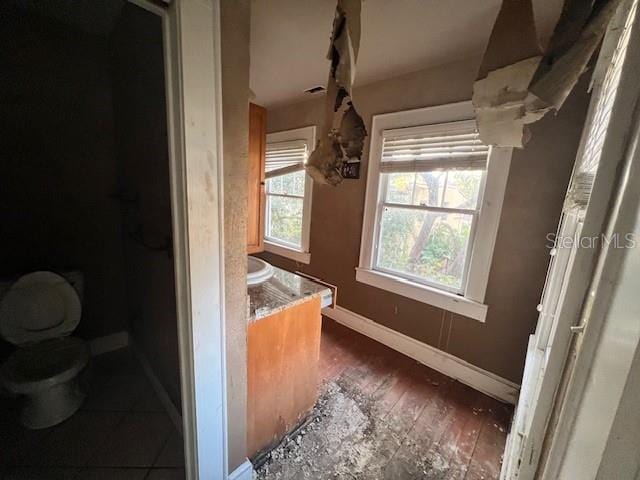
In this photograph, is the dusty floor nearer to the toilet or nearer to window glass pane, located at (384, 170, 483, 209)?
the toilet

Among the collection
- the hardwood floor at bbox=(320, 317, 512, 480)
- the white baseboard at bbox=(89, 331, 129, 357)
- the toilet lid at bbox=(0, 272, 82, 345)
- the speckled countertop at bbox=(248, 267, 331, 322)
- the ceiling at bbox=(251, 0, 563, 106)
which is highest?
the ceiling at bbox=(251, 0, 563, 106)

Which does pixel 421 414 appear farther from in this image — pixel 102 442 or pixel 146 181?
pixel 146 181

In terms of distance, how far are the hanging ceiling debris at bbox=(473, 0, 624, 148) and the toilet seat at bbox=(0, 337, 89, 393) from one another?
2.15 metres

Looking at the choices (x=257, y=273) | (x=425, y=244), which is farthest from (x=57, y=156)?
(x=425, y=244)

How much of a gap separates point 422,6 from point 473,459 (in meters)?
2.33

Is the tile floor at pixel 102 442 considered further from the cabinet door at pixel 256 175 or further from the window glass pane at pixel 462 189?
the window glass pane at pixel 462 189

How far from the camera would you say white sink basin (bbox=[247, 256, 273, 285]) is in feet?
4.26

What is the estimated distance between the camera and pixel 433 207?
1923 mm

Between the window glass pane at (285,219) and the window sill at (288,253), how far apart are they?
97 millimetres

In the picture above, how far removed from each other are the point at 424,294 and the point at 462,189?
84cm

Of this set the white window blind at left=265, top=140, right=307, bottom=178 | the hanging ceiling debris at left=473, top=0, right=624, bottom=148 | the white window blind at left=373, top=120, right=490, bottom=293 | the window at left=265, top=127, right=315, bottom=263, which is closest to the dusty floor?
the white window blind at left=373, top=120, right=490, bottom=293

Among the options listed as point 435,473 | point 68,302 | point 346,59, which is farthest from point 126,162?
point 435,473

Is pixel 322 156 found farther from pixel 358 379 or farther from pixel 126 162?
pixel 358 379

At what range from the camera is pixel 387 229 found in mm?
2205
